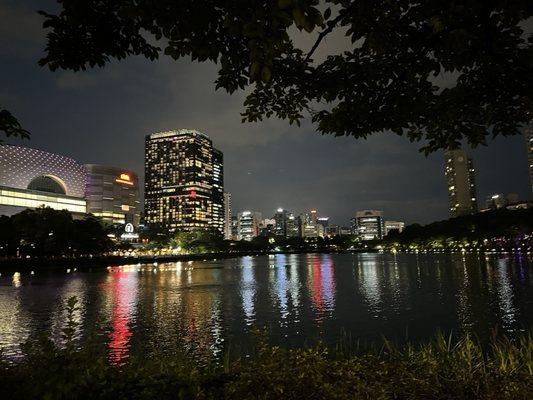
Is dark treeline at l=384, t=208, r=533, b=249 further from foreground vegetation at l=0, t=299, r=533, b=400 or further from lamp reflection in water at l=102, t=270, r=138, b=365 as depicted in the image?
foreground vegetation at l=0, t=299, r=533, b=400

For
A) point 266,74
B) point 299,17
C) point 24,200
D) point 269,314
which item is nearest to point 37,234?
point 269,314

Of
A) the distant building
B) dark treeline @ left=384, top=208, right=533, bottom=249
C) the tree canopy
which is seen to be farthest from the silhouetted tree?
the distant building

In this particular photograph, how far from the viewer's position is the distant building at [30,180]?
166750 mm

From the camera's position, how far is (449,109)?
7.87 meters

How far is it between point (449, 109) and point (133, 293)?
144 ft

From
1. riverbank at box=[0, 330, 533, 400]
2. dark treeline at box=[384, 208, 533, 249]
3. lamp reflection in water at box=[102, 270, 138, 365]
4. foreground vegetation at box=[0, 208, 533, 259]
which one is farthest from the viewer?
dark treeline at box=[384, 208, 533, 249]

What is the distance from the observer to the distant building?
547 feet

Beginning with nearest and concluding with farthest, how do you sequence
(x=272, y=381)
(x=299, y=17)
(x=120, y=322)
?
(x=299, y=17), (x=272, y=381), (x=120, y=322)

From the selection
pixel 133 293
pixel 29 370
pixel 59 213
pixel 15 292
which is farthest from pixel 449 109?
pixel 59 213

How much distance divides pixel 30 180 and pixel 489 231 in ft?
622

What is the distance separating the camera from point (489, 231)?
520 feet

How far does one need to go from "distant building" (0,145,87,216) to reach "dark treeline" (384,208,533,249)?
6354 inches

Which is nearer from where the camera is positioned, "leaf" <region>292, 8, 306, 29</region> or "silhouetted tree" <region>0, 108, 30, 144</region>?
"leaf" <region>292, 8, 306, 29</region>

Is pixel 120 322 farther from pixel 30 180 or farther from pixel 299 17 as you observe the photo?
pixel 30 180
